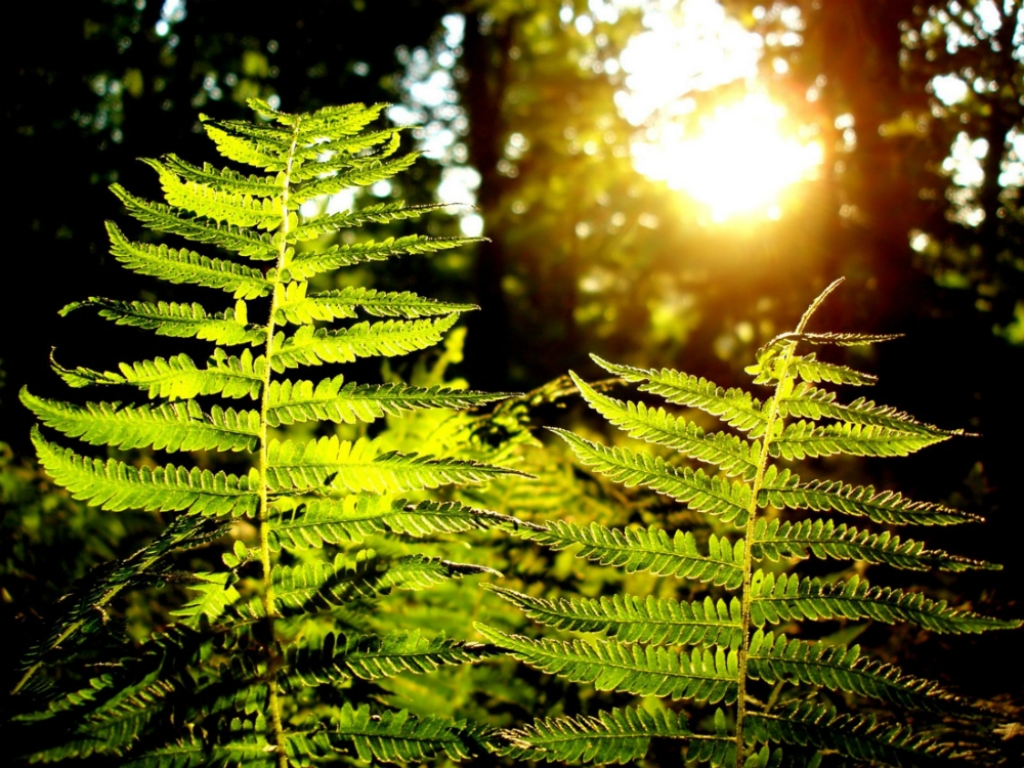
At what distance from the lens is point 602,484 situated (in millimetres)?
1699

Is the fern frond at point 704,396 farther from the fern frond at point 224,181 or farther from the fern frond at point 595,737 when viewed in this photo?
the fern frond at point 224,181

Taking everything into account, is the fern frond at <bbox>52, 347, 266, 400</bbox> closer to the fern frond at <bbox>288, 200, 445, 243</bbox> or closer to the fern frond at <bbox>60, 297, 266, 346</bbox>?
the fern frond at <bbox>60, 297, 266, 346</bbox>

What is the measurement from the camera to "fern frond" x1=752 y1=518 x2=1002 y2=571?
32.5 inches

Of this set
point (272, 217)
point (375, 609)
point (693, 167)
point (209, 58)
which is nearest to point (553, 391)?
point (375, 609)

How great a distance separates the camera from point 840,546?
0.85 meters

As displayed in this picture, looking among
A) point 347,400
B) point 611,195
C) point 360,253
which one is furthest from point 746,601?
point 611,195

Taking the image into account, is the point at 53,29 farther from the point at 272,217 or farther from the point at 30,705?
the point at 30,705

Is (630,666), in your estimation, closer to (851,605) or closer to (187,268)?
(851,605)

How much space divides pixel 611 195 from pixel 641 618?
557cm

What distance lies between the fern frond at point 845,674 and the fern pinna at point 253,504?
13.8 inches

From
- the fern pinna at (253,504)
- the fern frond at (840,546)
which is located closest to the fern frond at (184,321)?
the fern pinna at (253,504)

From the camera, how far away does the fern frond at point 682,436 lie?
87cm

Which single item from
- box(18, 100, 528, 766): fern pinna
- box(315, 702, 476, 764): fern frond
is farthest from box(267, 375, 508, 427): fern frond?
box(315, 702, 476, 764): fern frond

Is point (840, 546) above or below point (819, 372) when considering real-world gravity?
below
